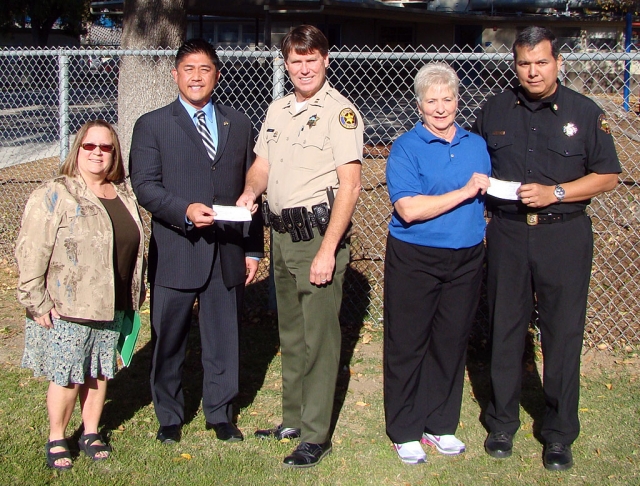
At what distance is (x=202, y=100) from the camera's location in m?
3.69

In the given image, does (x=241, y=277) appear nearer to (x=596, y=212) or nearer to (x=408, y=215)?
(x=408, y=215)

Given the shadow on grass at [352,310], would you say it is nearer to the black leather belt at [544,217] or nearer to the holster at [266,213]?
the holster at [266,213]

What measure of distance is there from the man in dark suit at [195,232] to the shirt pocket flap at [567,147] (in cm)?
154

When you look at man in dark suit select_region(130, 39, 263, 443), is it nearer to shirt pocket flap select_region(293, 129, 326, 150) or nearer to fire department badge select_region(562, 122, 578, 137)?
shirt pocket flap select_region(293, 129, 326, 150)

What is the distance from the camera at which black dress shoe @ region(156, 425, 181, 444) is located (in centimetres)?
391

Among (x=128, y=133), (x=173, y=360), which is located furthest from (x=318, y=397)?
(x=128, y=133)

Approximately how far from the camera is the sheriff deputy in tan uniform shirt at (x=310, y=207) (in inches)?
134

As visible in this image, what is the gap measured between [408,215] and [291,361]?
Answer: 106 centimetres

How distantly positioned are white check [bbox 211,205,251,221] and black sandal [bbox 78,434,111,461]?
4.26 feet

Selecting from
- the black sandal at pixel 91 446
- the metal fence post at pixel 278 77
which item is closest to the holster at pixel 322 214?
the black sandal at pixel 91 446

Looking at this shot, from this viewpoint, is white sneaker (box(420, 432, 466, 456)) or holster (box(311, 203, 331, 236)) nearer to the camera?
holster (box(311, 203, 331, 236))

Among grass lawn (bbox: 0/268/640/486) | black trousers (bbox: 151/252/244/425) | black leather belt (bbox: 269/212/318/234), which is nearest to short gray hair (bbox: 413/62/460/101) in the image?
black leather belt (bbox: 269/212/318/234)

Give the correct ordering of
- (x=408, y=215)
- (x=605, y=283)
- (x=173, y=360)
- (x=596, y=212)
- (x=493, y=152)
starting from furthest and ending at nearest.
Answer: (x=596, y=212), (x=605, y=283), (x=173, y=360), (x=493, y=152), (x=408, y=215)

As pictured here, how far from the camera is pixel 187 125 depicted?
3.69m
